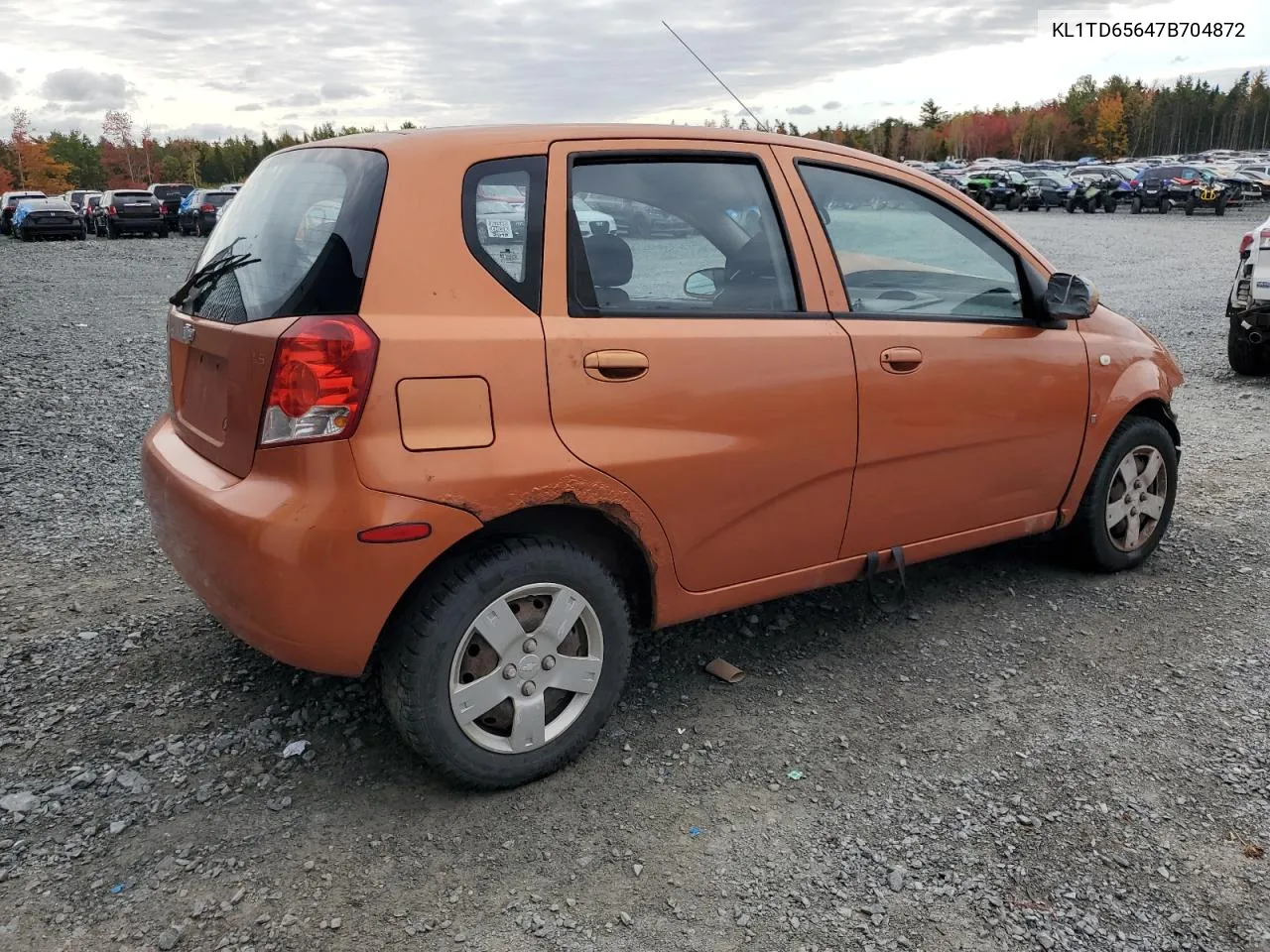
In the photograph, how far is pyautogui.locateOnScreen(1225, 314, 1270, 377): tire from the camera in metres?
8.63

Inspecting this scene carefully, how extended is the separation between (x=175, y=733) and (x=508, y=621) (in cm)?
124

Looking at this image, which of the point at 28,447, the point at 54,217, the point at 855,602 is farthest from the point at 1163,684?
the point at 54,217

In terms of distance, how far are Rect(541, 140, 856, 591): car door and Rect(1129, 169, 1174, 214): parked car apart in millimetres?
38670

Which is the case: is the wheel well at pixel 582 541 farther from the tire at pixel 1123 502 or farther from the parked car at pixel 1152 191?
the parked car at pixel 1152 191

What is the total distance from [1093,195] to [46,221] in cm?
3578

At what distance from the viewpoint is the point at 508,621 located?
9.03 feet

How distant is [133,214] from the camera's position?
1268 inches

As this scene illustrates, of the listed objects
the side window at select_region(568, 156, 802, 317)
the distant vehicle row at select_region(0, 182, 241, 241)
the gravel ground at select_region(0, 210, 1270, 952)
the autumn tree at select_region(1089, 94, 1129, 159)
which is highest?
the autumn tree at select_region(1089, 94, 1129, 159)

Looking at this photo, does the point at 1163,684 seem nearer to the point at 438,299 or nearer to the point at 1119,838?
the point at 1119,838

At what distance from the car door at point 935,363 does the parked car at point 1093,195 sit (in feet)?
128

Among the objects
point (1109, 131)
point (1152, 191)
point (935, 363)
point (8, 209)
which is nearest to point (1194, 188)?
point (1152, 191)

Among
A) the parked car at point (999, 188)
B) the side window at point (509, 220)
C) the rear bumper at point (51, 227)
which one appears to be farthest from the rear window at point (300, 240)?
the parked car at point (999, 188)

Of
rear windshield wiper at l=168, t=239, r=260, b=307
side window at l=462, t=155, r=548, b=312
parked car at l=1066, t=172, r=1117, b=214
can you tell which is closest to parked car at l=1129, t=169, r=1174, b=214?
parked car at l=1066, t=172, r=1117, b=214

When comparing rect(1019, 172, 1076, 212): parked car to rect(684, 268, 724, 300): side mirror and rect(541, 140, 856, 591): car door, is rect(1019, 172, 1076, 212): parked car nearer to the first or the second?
rect(541, 140, 856, 591): car door
